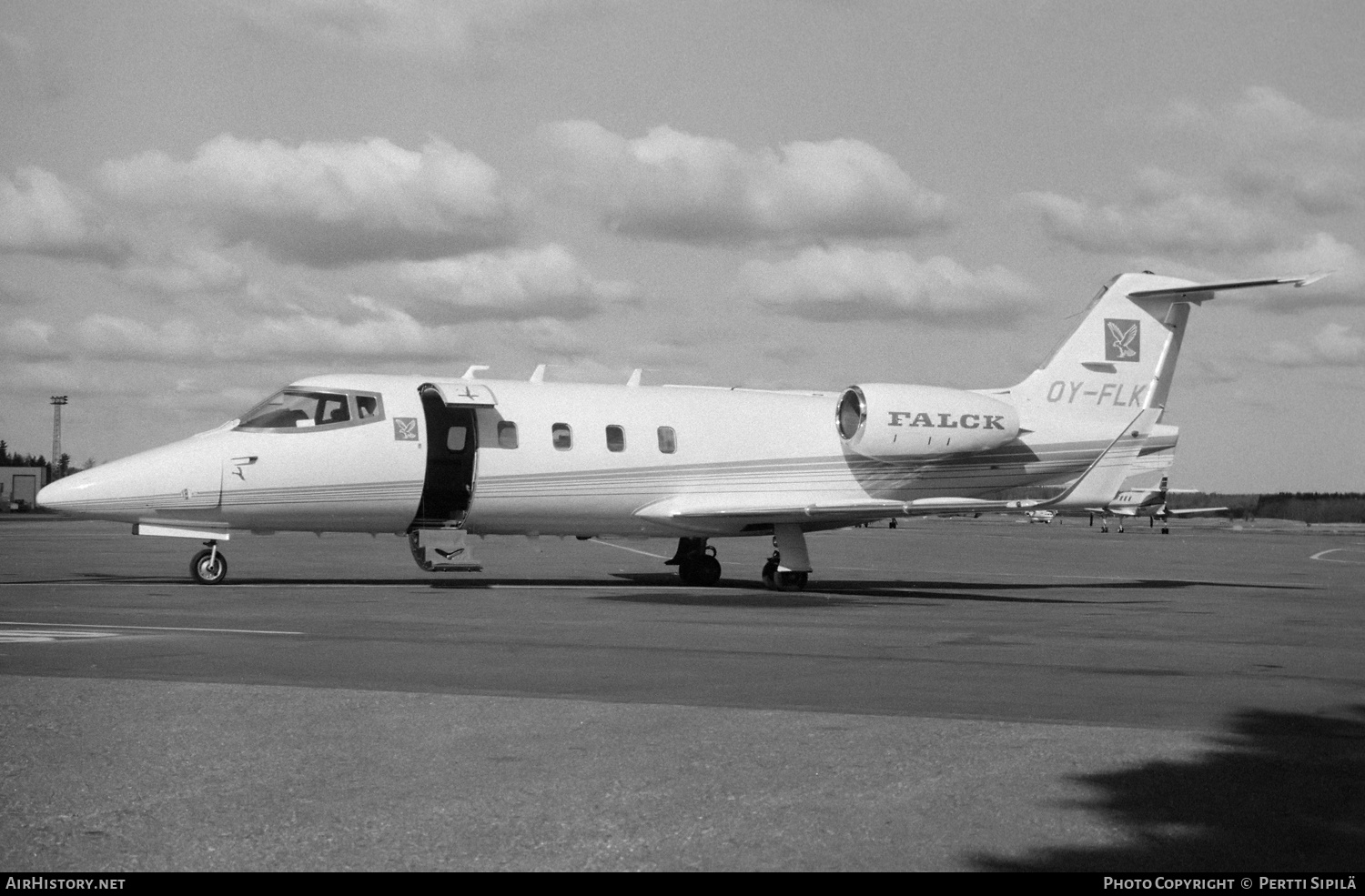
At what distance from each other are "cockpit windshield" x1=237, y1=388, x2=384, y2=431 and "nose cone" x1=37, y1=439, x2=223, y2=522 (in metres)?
1.01

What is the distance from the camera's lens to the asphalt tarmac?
6102 millimetres

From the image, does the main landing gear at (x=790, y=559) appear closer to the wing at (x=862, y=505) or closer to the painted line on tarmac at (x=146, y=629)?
the wing at (x=862, y=505)

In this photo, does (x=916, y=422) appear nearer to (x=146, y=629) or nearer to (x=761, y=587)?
(x=761, y=587)

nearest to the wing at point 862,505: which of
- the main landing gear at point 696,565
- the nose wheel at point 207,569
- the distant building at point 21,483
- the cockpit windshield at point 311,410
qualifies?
the main landing gear at point 696,565

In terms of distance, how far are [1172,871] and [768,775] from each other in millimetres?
2290

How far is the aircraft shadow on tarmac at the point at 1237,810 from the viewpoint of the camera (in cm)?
596

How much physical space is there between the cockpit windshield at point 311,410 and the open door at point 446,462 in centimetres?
92

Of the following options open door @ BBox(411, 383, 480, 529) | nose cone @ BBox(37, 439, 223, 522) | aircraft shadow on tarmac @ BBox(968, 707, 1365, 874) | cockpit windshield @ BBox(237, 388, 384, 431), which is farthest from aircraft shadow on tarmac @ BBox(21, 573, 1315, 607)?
aircraft shadow on tarmac @ BBox(968, 707, 1365, 874)

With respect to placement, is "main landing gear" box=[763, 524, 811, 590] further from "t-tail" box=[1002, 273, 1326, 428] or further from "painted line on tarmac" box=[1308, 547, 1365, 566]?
"painted line on tarmac" box=[1308, 547, 1365, 566]

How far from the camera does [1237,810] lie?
22.6ft

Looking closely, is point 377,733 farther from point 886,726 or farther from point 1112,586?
point 1112,586

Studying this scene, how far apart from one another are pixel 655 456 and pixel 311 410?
606 centimetres

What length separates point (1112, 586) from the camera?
28.0 metres

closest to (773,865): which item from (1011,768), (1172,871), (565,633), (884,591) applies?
(1172,871)
